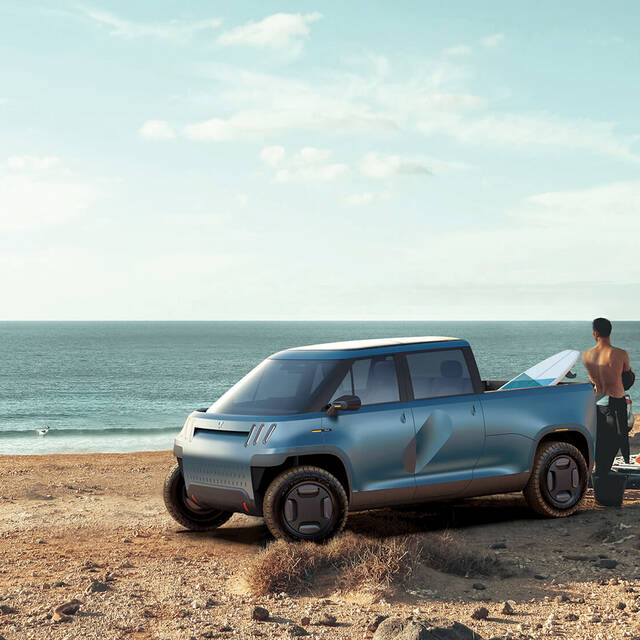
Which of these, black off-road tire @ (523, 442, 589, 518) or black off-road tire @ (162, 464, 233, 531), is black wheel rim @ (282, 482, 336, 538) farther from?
black off-road tire @ (523, 442, 589, 518)

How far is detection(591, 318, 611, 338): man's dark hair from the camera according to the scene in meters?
9.84

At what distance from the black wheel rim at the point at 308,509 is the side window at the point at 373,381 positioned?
0.98 metres

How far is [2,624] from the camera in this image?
18.7 feet

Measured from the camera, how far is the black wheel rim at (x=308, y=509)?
755 cm

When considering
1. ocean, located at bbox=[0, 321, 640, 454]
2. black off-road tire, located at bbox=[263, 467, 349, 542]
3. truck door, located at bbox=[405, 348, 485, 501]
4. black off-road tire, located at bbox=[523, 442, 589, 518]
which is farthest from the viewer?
ocean, located at bbox=[0, 321, 640, 454]

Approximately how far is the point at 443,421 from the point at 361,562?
2.04 meters

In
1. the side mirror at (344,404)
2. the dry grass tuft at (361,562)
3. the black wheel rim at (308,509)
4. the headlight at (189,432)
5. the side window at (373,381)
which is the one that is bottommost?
the dry grass tuft at (361,562)

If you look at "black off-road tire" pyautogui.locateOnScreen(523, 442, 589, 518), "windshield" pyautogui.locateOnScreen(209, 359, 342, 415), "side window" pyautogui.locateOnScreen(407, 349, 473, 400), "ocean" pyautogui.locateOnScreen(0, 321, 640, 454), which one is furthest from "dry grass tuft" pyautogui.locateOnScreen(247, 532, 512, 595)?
"ocean" pyautogui.locateOnScreen(0, 321, 640, 454)

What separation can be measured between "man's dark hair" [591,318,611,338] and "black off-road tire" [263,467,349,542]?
13.4ft

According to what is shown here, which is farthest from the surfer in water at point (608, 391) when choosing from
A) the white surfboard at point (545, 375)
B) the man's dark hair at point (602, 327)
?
the white surfboard at point (545, 375)

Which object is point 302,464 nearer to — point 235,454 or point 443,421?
point 235,454

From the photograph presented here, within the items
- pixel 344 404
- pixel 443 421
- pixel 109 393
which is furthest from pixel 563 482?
pixel 109 393

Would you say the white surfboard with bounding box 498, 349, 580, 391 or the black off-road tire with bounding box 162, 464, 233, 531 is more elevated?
the white surfboard with bounding box 498, 349, 580, 391

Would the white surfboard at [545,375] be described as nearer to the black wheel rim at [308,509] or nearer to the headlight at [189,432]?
the black wheel rim at [308,509]
